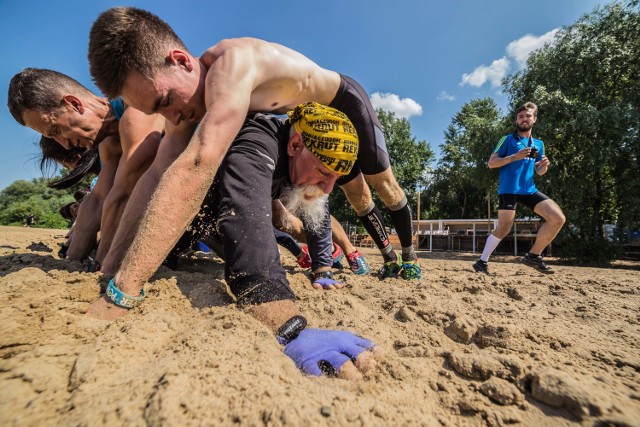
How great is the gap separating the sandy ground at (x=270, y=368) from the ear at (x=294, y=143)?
98cm

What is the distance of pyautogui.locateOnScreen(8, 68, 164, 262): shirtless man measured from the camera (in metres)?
2.46

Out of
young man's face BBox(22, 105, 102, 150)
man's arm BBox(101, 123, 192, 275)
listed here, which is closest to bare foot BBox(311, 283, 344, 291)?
man's arm BBox(101, 123, 192, 275)

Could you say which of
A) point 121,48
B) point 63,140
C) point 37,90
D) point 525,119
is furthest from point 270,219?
point 525,119

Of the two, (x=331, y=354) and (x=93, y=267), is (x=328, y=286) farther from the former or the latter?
(x=93, y=267)

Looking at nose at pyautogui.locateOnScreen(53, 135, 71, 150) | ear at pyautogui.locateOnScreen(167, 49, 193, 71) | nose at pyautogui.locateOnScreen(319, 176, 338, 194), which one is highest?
ear at pyautogui.locateOnScreen(167, 49, 193, 71)

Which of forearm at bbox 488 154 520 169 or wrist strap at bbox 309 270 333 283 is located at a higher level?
forearm at bbox 488 154 520 169

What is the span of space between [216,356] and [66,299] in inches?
31.0

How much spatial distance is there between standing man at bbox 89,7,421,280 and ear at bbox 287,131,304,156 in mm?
313

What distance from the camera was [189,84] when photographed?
6.01ft

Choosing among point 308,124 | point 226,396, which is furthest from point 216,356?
Result: point 308,124

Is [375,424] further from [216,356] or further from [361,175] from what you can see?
[361,175]

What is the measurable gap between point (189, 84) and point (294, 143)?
677 millimetres

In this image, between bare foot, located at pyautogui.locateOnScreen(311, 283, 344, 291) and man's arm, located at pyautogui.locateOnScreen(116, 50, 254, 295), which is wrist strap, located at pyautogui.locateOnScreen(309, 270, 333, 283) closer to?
bare foot, located at pyautogui.locateOnScreen(311, 283, 344, 291)

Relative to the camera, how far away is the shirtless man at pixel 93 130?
2463 millimetres
